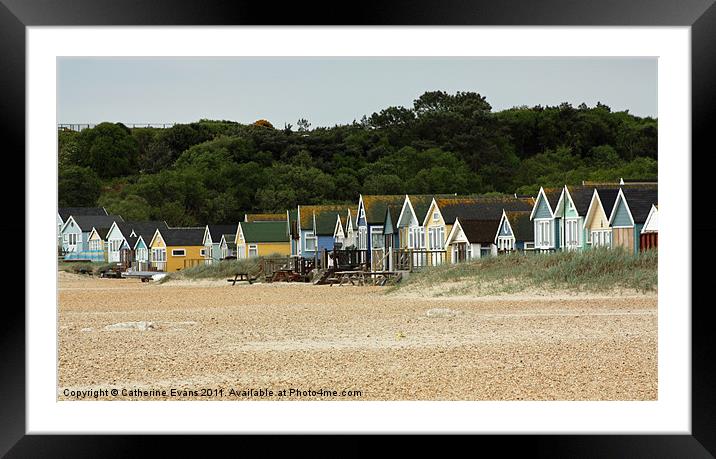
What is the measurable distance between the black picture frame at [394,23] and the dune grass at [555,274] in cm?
1200

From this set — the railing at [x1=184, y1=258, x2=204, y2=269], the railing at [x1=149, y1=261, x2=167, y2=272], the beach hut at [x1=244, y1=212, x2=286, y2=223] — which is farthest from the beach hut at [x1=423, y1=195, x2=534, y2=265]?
the railing at [x1=149, y1=261, x2=167, y2=272]

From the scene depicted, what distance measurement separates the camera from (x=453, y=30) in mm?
4480

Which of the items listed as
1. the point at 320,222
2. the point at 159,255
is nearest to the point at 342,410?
the point at 320,222

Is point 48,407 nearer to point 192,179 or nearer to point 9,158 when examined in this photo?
point 9,158

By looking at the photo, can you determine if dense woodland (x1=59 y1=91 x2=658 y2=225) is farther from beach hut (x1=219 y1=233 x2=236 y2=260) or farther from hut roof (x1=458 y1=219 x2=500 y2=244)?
hut roof (x1=458 y1=219 x2=500 y2=244)

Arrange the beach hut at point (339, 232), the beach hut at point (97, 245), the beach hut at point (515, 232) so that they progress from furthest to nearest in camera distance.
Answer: the beach hut at point (97, 245) < the beach hut at point (339, 232) < the beach hut at point (515, 232)

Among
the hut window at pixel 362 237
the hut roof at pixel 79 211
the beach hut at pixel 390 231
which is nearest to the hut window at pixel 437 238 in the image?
the beach hut at pixel 390 231

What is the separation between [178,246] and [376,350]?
26.8 metres

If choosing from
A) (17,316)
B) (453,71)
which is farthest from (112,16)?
(453,71)

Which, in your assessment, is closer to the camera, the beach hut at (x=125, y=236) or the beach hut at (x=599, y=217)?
the beach hut at (x=599, y=217)

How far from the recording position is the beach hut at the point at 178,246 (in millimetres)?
36219

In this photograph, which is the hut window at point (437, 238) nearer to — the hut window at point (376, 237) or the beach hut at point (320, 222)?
the hut window at point (376, 237)

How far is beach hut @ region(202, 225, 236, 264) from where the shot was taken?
118 ft

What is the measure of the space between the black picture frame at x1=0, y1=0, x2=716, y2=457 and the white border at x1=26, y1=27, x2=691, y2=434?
0.05 metres
